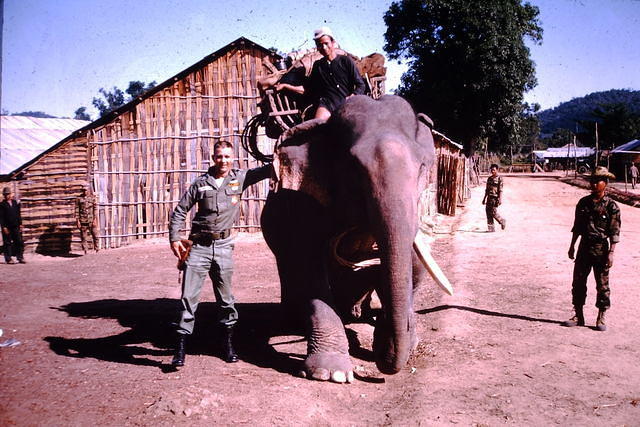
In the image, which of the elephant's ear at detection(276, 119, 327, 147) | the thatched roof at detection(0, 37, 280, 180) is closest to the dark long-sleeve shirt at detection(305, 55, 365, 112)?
the elephant's ear at detection(276, 119, 327, 147)

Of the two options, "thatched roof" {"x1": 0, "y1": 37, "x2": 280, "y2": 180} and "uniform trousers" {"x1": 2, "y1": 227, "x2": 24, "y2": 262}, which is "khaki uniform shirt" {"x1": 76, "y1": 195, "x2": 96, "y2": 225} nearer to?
"uniform trousers" {"x1": 2, "y1": 227, "x2": 24, "y2": 262}

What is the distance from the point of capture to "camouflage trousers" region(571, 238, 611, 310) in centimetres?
638

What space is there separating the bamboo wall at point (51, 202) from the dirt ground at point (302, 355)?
571 cm

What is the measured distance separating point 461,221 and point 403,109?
1472 centimetres

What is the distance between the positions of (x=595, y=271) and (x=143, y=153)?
41.2ft

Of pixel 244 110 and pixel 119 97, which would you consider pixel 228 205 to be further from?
pixel 119 97

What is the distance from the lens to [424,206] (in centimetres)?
1719

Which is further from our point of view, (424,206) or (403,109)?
(424,206)

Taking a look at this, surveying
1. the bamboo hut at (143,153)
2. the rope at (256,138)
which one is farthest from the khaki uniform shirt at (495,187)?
the rope at (256,138)

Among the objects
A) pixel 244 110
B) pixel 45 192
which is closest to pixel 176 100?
pixel 244 110

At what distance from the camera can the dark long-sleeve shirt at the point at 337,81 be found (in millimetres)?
5781

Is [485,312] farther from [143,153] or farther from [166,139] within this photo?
[143,153]

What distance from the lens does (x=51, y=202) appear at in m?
15.7

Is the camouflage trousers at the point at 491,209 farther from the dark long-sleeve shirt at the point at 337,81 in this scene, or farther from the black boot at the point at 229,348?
the black boot at the point at 229,348
